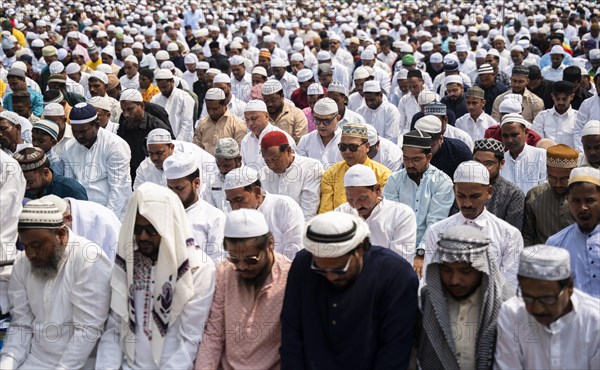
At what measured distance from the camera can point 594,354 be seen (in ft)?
10.7

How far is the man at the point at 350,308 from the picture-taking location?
3496 millimetres

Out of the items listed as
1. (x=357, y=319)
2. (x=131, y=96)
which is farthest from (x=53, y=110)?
(x=357, y=319)

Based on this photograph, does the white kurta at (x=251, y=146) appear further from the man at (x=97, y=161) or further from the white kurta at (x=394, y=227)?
the white kurta at (x=394, y=227)

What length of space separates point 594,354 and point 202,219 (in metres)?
2.35

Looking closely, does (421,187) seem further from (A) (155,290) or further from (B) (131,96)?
(B) (131,96)

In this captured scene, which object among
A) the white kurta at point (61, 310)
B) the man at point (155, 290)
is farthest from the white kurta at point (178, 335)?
the white kurta at point (61, 310)

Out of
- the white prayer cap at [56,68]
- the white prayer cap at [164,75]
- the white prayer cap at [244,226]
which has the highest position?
the white prayer cap at [244,226]

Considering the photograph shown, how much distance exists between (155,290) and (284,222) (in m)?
1.43

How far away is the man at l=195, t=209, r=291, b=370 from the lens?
12.3 feet

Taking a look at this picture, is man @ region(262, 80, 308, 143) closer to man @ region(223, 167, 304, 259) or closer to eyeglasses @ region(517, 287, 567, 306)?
man @ region(223, 167, 304, 259)

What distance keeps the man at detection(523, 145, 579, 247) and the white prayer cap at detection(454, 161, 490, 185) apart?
600 mm

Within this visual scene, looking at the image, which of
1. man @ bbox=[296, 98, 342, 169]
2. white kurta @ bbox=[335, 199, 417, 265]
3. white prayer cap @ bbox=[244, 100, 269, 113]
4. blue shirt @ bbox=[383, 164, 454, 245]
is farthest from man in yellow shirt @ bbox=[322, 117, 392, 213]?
white prayer cap @ bbox=[244, 100, 269, 113]

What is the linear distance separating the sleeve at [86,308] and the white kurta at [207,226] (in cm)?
99

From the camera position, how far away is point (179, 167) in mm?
4961
